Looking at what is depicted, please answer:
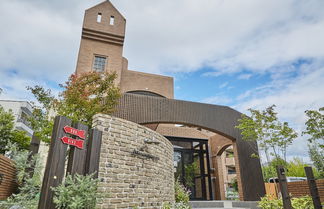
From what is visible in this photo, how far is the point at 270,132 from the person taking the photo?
8.59 metres

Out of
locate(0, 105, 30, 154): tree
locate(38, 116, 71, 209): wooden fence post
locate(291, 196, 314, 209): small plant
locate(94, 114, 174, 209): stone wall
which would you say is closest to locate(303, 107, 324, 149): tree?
locate(291, 196, 314, 209): small plant

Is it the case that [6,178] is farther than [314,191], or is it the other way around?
[6,178]

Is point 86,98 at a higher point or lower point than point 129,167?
higher

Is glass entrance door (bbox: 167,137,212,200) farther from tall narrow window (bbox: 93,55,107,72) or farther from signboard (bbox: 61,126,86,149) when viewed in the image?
signboard (bbox: 61,126,86,149)

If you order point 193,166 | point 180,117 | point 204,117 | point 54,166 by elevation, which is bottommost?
point 54,166

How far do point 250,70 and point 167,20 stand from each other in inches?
241

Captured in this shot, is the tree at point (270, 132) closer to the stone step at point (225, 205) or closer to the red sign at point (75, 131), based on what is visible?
the stone step at point (225, 205)

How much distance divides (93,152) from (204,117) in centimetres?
654

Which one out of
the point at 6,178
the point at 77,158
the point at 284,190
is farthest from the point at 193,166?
the point at 77,158

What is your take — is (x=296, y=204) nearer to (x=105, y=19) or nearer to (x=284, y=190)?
(x=284, y=190)

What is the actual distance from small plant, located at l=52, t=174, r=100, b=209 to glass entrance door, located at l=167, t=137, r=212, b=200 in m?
8.69

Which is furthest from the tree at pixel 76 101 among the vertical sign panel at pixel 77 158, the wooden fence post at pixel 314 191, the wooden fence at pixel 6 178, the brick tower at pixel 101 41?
the wooden fence post at pixel 314 191

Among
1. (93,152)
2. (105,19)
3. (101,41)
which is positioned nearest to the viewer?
(93,152)

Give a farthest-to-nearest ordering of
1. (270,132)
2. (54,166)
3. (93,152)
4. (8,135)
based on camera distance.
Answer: (8,135)
(270,132)
(93,152)
(54,166)
